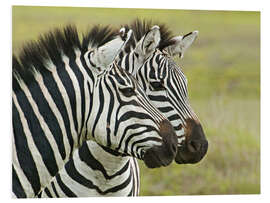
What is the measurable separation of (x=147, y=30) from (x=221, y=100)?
91 cm

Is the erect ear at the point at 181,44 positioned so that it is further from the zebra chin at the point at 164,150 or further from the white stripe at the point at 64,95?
the white stripe at the point at 64,95

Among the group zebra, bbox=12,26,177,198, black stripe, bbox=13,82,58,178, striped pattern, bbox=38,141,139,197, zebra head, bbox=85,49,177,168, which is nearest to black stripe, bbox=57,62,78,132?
zebra, bbox=12,26,177,198

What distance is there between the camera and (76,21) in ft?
15.3

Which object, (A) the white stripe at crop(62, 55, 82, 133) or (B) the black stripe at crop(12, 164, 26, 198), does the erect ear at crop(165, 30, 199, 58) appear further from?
(B) the black stripe at crop(12, 164, 26, 198)

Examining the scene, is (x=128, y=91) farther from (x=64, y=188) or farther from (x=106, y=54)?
(x=64, y=188)

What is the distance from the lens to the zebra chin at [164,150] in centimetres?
372

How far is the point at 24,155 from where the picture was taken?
12.5 ft

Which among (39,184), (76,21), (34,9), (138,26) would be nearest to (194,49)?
(138,26)

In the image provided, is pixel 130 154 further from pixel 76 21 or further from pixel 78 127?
pixel 76 21

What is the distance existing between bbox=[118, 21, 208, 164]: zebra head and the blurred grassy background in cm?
39

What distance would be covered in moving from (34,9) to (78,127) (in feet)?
4.25

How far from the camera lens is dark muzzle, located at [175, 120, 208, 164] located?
14.1 feet

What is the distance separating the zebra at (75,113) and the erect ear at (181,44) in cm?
92

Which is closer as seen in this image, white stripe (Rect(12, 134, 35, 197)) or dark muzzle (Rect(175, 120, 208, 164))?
white stripe (Rect(12, 134, 35, 197))
